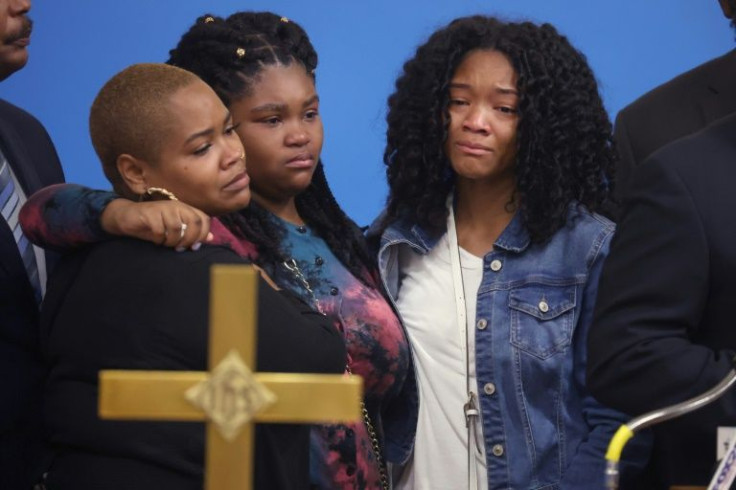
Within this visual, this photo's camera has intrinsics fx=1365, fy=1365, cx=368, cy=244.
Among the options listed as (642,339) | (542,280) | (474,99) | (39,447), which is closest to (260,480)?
(39,447)

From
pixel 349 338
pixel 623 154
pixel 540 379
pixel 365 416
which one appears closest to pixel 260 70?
pixel 349 338

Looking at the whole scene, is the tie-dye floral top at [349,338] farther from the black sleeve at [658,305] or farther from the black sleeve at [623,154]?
the black sleeve at [623,154]

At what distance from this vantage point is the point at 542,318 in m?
2.09

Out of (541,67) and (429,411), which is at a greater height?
(541,67)

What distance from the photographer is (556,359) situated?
2.06m

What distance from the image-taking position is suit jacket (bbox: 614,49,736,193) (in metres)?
2.52

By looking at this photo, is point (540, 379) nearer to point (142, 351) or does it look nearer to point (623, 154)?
point (623, 154)

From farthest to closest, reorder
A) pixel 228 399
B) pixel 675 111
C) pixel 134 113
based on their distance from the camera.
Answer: pixel 675 111
pixel 134 113
pixel 228 399

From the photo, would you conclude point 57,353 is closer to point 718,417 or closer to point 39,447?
point 39,447

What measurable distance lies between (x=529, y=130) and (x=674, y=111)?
1.56 ft

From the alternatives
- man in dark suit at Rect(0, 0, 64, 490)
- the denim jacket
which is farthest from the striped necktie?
the denim jacket

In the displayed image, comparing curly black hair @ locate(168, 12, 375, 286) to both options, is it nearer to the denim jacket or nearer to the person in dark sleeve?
the denim jacket

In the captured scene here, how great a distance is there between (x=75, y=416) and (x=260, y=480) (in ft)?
0.75

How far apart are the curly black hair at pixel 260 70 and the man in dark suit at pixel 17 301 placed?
25cm
